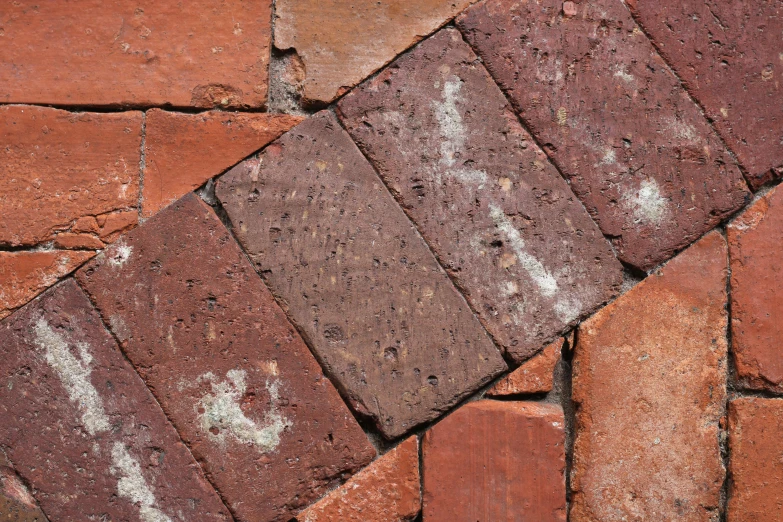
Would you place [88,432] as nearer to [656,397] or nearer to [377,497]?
[377,497]

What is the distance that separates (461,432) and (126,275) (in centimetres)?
102

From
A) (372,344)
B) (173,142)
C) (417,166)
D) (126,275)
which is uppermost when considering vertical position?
(173,142)

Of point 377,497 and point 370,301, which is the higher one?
point 370,301

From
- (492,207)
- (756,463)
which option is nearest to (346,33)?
(492,207)

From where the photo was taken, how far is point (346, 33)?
6.29 ft

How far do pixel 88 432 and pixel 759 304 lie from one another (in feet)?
6.14

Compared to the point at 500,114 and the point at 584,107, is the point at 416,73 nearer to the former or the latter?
the point at 500,114

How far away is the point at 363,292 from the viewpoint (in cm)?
184

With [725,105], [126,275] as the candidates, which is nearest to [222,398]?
[126,275]

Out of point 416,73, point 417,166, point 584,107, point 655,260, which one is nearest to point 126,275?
point 417,166

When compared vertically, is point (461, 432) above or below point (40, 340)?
below

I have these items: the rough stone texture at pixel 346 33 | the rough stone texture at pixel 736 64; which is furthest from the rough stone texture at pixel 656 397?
the rough stone texture at pixel 346 33

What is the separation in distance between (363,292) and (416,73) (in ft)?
2.08

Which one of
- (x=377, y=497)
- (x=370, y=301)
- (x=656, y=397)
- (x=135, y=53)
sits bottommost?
(x=656, y=397)
